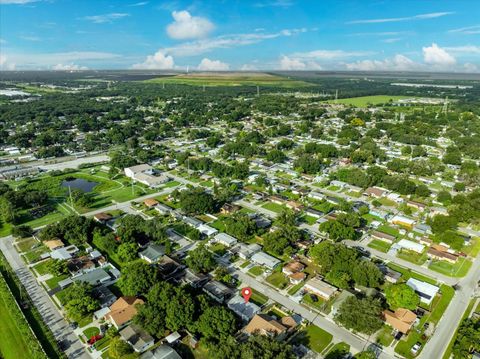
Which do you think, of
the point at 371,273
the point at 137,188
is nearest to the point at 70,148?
the point at 137,188

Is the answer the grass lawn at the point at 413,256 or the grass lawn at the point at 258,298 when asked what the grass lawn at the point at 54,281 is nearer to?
the grass lawn at the point at 258,298

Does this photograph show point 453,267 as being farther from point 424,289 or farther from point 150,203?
point 150,203

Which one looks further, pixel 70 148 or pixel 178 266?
pixel 70 148

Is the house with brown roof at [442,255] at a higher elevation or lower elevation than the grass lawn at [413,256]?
higher

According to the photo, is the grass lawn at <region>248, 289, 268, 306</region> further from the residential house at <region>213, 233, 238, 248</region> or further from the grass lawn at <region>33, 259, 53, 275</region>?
the grass lawn at <region>33, 259, 53, 275</region>

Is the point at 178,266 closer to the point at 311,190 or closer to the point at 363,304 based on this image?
the point at 363,304

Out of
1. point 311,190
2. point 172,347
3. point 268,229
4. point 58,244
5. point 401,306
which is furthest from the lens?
point 311,190

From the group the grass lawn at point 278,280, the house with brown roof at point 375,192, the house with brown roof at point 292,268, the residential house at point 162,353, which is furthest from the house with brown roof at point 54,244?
the house with brown roof at point 375,192
